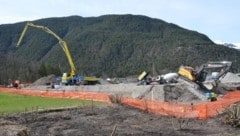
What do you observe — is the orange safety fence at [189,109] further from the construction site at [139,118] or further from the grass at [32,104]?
the grass at [32,104]

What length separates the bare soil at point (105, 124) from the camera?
63.9 feet

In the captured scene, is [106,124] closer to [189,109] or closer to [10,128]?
[10,128]

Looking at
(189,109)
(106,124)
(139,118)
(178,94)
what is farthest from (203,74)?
(106,124)

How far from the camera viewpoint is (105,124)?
72.6ft

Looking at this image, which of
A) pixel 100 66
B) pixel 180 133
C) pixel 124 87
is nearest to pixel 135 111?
pixel 180 133

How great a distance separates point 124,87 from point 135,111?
18.9m

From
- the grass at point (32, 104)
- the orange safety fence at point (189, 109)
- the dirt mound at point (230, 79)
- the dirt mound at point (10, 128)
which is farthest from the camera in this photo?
the dirt mound at point (230, 79)

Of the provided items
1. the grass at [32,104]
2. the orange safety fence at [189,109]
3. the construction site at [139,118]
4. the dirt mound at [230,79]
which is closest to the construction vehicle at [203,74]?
the construction site at [139,118]

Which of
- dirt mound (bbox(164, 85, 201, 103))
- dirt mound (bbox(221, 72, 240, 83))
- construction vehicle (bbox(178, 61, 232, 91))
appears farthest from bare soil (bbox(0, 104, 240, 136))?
dirt mound (bbox(221, 72, 240, 83))

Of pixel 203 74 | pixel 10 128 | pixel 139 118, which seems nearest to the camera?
pixel 10 128

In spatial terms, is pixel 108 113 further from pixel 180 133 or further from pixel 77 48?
pixel 77 48

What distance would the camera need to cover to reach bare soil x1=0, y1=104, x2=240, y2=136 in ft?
63.9

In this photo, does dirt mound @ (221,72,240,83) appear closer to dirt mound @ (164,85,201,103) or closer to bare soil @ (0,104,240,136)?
dirt mound @ (164,85,201,103)

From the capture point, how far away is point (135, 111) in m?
27.1
